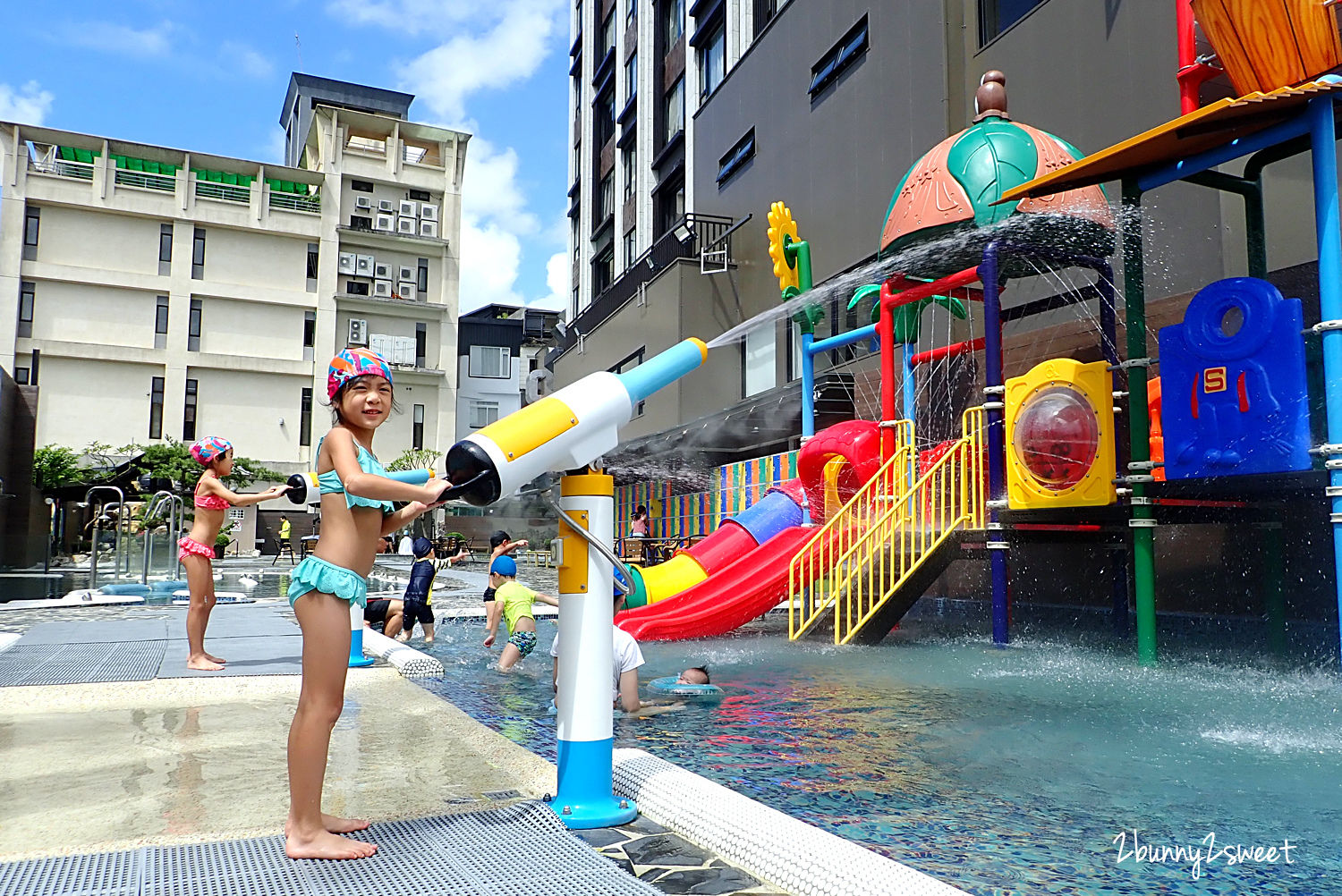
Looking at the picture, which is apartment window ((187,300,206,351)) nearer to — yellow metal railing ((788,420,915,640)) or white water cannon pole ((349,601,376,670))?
white water cannon pole ((349,601,376,670))

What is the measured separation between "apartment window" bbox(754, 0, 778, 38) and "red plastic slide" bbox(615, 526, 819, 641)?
14774mm

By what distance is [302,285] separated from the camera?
45938 millimetres

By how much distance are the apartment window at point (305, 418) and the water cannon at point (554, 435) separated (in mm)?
45625

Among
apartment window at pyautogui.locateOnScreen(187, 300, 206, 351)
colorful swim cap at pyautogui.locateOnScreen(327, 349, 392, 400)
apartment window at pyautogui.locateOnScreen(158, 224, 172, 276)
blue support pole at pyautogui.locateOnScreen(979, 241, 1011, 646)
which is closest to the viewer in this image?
colorful swim cap at pyautogui.locateOnScreen(327, 349, 392, 400)

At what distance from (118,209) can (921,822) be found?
160 ft

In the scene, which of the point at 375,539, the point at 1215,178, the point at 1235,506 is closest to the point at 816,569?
the point at 1235,506

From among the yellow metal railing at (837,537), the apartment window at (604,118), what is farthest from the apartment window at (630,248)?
the yellow metal railing at (837,537)

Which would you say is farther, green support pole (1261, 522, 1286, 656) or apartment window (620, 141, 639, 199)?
apartment window (620, 141, 639, 199)

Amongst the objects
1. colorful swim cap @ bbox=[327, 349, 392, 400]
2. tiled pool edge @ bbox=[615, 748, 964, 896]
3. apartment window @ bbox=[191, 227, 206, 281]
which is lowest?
tiled pool edge @ bbox=[615, 748, 964, 896]

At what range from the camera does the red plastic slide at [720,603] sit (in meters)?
9.12

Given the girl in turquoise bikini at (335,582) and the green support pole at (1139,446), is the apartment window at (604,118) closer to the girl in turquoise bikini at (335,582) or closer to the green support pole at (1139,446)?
the green support pole at (1139,446)

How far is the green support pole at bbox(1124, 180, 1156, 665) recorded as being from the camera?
697 cm

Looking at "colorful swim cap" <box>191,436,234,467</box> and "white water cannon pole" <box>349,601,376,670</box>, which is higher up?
"colorful swim cap" <box>191,436,234,467</box>

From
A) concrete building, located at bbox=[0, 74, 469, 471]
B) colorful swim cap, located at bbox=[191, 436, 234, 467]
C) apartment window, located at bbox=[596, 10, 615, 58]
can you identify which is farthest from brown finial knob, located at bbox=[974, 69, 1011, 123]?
concrete building, located at bbox=[0, 74, 469, 471]
